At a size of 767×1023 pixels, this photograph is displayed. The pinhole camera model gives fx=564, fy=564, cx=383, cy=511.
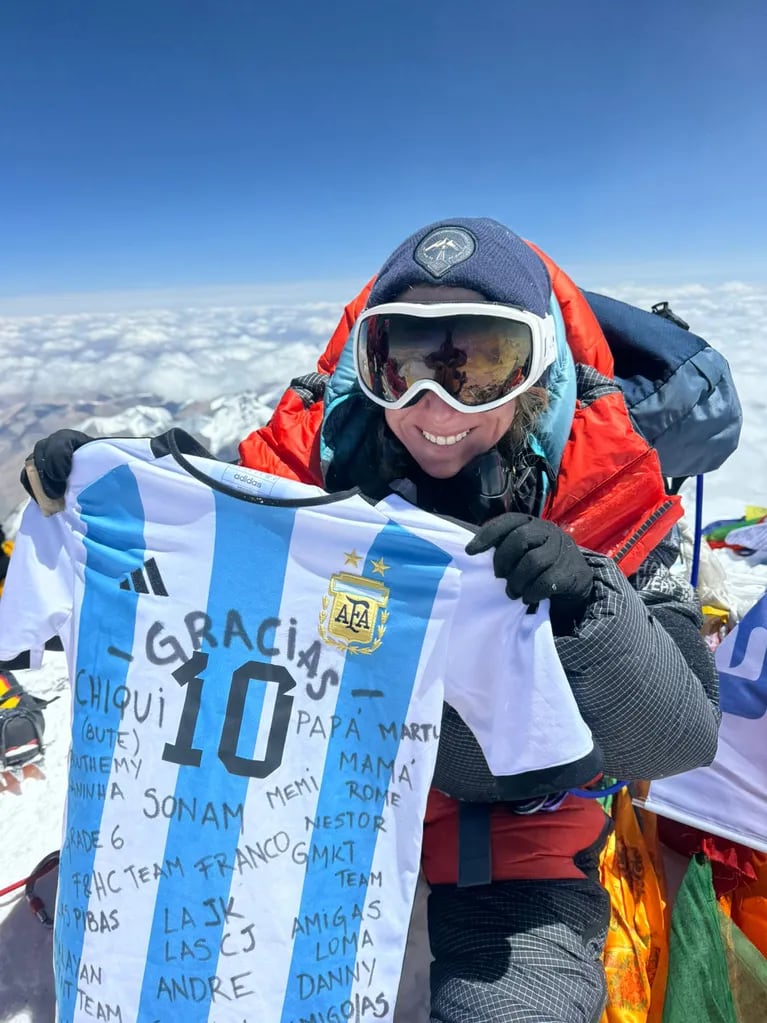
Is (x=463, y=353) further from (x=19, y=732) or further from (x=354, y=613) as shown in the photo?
(x=19, y=732)

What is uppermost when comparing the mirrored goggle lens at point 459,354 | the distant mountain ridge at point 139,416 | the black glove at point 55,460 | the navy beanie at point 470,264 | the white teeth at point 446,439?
the navy beanie at point 470,264

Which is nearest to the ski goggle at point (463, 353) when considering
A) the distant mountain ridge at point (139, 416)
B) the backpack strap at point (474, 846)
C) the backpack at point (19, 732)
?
the backpack strap at point (474, 846)

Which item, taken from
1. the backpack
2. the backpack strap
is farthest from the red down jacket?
the backpack

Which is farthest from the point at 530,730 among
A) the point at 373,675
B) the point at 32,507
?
the point at 32,507

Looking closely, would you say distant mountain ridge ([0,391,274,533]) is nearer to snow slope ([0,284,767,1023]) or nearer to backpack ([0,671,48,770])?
snow slope ([0,284,767,1023])

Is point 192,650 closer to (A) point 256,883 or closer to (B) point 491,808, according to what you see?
(A) point 256,883

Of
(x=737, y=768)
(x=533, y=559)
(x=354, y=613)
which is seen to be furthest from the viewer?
(x=737, y=768)

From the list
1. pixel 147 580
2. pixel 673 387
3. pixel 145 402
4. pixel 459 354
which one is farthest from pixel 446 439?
pixel 145 402

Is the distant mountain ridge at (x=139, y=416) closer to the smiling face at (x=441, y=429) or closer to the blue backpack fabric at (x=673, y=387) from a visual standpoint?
the blue backpack fabric at (x=673, y=387)
